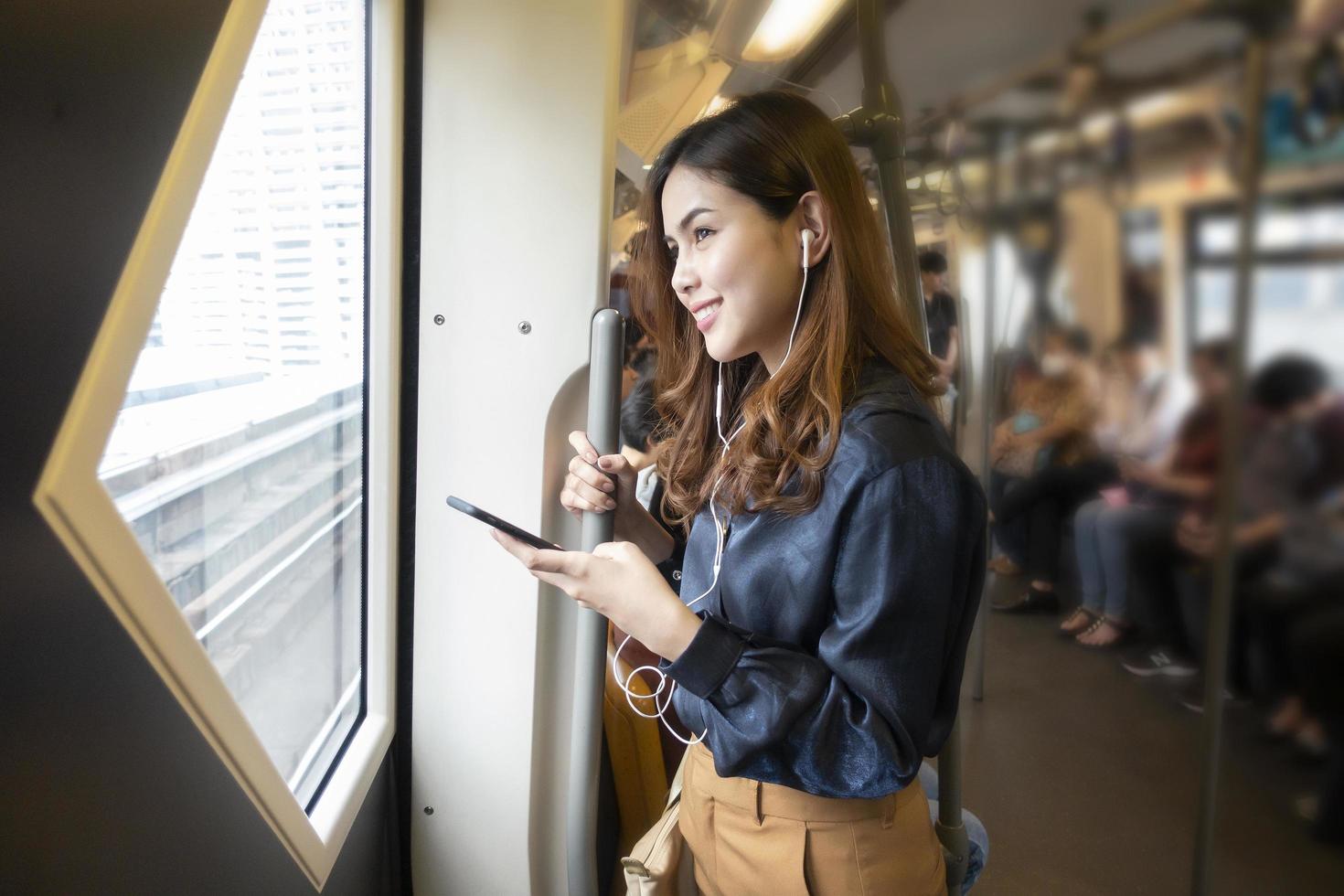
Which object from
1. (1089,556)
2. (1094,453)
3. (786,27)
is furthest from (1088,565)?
(786,27)

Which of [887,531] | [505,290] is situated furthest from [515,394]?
[887,531]

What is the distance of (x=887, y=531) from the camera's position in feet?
2.59

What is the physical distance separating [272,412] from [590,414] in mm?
381

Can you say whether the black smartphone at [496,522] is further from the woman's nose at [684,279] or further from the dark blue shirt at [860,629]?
the woman's nose at [684,279]

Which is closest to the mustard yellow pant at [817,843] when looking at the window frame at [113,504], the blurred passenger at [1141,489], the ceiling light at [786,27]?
the window frame at [113,504]

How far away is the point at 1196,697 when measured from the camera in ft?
4.52

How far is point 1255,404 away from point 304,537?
53.8 inches

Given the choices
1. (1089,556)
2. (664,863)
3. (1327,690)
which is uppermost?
(1089,556)

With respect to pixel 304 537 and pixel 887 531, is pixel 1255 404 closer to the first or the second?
pixel 887 531

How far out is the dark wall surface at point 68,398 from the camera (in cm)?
42

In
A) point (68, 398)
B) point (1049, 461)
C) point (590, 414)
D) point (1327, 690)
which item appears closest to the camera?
point (68, 398)

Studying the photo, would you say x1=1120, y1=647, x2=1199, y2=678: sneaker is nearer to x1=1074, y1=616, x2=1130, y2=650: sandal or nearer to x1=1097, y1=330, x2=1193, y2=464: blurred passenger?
x1=1074, y1=616, x2=1130, y2=650: sandal

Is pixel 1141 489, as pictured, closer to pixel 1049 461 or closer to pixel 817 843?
pixel 1049 461

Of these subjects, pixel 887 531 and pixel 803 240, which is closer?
Answer: pixel 887 531
